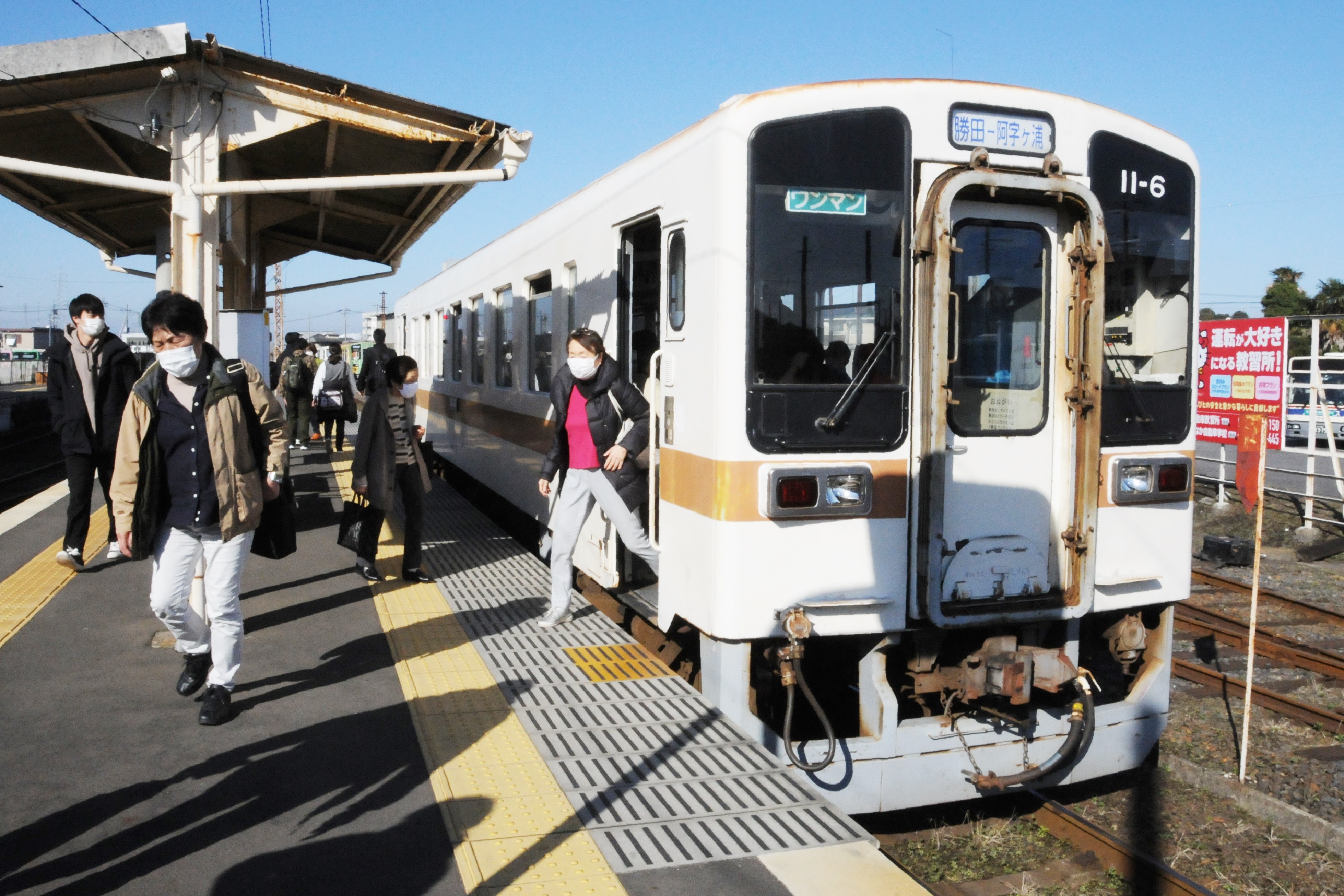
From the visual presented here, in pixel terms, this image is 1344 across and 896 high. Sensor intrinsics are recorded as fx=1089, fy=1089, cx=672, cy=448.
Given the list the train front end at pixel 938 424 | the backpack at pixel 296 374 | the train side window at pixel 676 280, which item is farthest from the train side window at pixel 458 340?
the train front end at pixel 938 424

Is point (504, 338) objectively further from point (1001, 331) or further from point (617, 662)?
point (1001, 331)

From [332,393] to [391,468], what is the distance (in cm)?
863

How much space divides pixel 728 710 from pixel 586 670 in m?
1.06

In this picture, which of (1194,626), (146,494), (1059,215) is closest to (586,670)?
(146,494)

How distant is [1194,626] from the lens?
8211 millimetres

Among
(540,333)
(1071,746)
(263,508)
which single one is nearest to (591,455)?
(263,508)

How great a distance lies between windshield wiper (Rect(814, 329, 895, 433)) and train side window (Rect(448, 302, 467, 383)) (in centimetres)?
772

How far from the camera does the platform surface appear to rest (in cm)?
339

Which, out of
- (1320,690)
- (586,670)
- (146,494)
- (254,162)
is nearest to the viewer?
(146,494)

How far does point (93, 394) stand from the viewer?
22.7 feet

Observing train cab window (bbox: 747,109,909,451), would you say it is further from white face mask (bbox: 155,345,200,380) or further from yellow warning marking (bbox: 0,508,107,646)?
yellow warning marking (bbox: 0,508,107,646)

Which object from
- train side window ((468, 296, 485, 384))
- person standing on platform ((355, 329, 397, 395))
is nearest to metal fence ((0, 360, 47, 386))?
person standing on platform ((355, 329, 397, 395))

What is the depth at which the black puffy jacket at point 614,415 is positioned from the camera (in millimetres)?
5844

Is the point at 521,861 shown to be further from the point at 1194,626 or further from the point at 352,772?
the point at 1194,626
